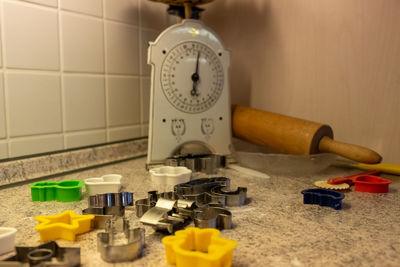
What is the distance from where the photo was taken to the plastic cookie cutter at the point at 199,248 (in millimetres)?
350

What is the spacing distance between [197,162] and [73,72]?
13.7 inches

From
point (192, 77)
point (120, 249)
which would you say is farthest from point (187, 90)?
point (120, 249)

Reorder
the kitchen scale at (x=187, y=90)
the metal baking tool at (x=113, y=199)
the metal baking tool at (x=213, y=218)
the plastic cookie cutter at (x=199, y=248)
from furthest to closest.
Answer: the kitchen scale at (x=187, y=90), the metal baking tool at (x=113, y=199), the metal baking tool at (x=213, y=218), the plastic cookie cutter at (x=199, y=248)

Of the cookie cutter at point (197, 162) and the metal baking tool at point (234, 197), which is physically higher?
the cookie cutter at point (197, 162)

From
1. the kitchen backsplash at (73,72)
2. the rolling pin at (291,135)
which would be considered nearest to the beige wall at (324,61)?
the rolling pin at (291,135)

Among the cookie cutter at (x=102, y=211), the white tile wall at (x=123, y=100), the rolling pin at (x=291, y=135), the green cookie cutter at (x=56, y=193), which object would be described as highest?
the white tile wall at (x=123, y=100)

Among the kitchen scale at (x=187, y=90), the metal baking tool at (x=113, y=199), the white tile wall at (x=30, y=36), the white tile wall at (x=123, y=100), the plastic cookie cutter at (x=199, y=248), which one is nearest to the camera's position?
the plastic cookie cutter at (x=199, y=248)

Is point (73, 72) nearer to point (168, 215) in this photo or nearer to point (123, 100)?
point (123, 100)

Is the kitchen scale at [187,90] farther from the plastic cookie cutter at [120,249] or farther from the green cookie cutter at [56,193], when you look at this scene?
the plastic cookie cutter at [120,249]

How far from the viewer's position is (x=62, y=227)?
0.43 m

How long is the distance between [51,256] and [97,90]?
0.57m

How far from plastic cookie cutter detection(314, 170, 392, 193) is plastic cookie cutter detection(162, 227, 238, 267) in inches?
13.3

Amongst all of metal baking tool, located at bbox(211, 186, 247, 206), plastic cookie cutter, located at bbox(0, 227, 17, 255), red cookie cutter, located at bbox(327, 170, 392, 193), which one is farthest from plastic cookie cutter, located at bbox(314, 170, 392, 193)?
plastic cookie cutter, located at bbox(0, 227, 17, 255)

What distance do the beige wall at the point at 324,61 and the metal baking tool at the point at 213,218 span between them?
53 centimetres
